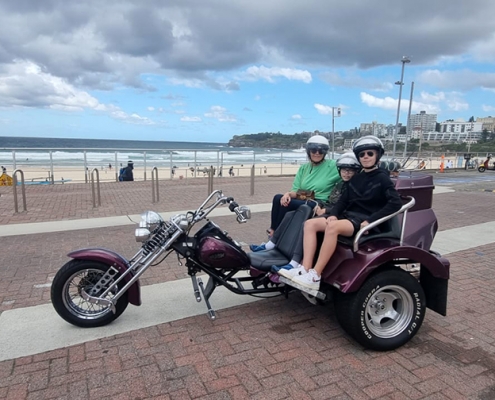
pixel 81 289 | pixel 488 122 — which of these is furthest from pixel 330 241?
pixel 488 122

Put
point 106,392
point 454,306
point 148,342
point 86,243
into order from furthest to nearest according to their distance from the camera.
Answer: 1. point 86,243
2. point 454,306
3. point 148,342
4. point 106,392

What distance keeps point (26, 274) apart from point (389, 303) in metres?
4.12

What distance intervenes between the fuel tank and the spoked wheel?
789mm

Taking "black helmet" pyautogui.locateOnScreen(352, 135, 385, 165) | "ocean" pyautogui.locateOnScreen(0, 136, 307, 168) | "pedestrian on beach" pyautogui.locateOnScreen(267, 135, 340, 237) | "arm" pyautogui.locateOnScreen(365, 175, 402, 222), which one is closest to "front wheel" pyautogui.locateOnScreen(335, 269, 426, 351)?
"arm" pyautogui.locateOnScreen(365, 175, 402, 222)

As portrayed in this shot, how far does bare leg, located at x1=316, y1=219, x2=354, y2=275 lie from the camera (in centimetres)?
318

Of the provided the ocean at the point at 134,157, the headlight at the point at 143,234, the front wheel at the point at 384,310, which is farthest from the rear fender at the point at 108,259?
the ocean at the point at 134,157

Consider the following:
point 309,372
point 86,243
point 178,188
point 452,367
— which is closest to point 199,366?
point 309,372

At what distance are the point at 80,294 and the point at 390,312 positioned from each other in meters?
2.58

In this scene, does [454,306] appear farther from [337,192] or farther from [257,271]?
[257,271]

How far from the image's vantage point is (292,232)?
380 centimetres

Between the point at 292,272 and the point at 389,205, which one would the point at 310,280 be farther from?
the point at 389,205

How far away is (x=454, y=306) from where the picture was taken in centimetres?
400

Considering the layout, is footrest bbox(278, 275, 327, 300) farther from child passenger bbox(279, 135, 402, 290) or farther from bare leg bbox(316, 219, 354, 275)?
bare leg bbox(316, 219, 354, 275)

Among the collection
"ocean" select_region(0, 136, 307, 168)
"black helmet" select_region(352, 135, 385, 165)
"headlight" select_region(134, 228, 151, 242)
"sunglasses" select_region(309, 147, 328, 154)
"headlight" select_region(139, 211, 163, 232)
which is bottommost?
"ocean" select_region(0, 136, 307, 168)
